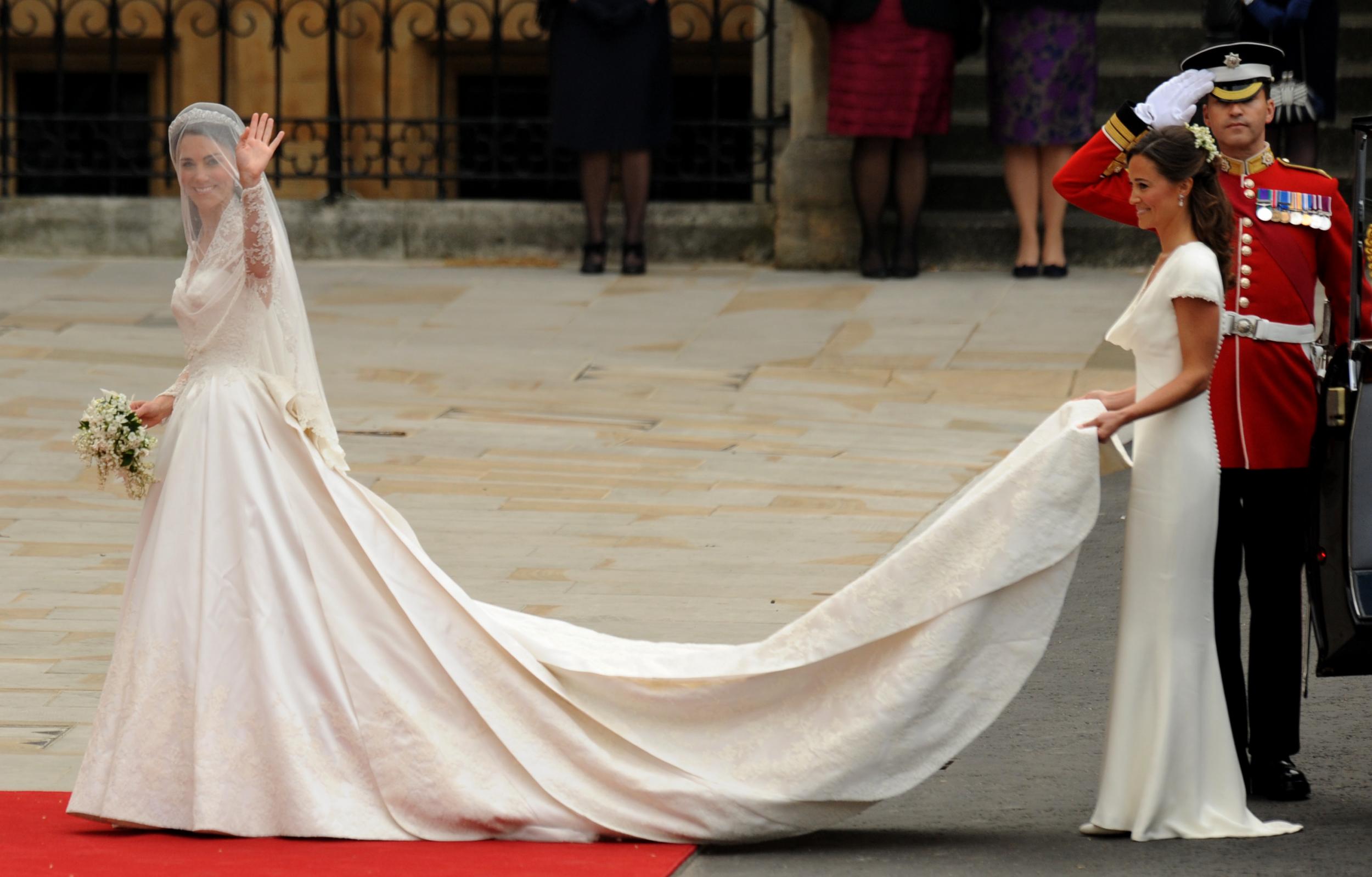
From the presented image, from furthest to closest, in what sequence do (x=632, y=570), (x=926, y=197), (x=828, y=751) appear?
(x=926, y=197) → (x=632, y=570) → (x=828, y=751)

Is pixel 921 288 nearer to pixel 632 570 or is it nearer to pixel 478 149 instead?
pixel 478 149

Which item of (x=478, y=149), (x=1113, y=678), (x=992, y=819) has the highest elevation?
(x=478, y=149)

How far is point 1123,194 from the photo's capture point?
5.69 m

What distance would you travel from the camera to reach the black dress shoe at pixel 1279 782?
5391 mm

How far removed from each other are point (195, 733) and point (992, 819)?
5.98 feet

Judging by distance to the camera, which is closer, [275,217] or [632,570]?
[275,217]

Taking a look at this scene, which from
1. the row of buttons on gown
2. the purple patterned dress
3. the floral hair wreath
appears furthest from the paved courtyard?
the floral hair wreath

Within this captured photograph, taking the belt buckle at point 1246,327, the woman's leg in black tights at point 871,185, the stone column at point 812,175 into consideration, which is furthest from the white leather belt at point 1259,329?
the stone column at point 812,175

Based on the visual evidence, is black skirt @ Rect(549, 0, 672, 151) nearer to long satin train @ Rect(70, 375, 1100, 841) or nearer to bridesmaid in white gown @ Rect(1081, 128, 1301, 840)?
long satin train @ Rect(70, 375, 1100, 841)

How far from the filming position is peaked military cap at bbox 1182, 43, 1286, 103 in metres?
5.51

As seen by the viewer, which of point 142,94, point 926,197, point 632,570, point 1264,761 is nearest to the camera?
point 1264,761

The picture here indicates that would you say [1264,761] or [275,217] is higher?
[275,217]

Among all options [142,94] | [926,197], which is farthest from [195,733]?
[142,94]

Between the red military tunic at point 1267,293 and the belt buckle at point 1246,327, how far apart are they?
0.02 m
